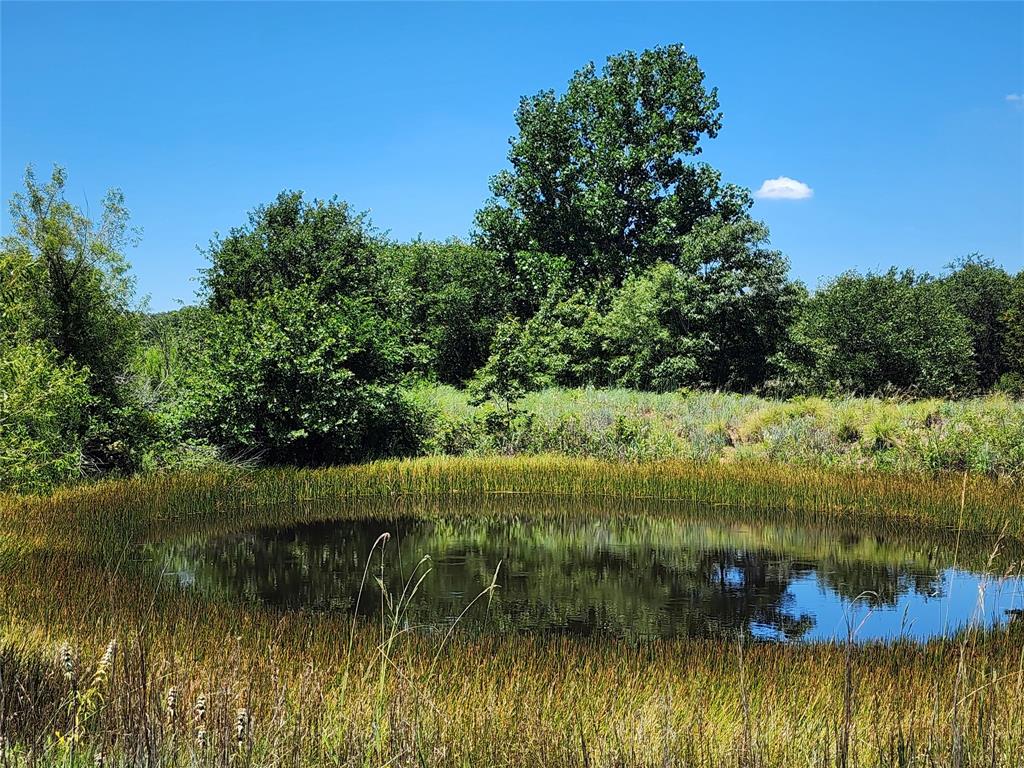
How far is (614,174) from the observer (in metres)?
29.6

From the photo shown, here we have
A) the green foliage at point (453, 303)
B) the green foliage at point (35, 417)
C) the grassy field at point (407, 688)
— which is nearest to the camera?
the grassy field at point (407, 688)

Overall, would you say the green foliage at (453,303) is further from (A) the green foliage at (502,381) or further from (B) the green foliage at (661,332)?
(A) the green foliage at (502,381)

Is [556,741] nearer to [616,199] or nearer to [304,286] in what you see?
[304,286]

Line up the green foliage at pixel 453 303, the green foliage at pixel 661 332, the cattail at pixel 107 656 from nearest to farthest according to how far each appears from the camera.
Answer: the cattail at pixel 107 656, the green foliage at pixel 661 332, the green foliage at pixel 453 303

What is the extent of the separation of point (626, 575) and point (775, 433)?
7910 mm

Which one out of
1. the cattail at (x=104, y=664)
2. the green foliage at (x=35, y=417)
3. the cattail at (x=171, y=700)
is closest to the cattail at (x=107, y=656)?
the cattail at (x=104, y=664)

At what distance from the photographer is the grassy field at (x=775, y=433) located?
13.4 m

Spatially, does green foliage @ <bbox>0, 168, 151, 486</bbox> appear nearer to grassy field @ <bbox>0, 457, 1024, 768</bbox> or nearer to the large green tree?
grassy field @ <bbox>0, 457, 1024, 768</bbox>

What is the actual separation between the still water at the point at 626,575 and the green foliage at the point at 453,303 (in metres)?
19.1

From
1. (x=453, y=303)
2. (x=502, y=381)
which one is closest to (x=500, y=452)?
(x=502, y=381)

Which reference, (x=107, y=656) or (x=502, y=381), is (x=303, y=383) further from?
(x=107, y=656)

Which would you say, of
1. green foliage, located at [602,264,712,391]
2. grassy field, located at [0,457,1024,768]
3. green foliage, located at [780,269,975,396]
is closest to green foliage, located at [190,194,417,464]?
grassy field, located at [0,457,1024,768]

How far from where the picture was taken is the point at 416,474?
13.6 metres

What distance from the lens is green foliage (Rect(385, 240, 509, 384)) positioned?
30328 millimetres
